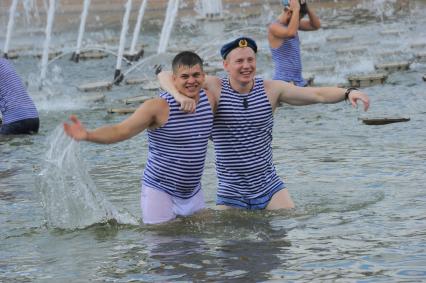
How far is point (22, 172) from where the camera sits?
41.3ft

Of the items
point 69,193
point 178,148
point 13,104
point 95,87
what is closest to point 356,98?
point 178,148

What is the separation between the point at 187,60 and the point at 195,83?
176mm

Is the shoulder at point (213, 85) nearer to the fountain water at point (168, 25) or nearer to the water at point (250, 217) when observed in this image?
the water at point (250, 217)

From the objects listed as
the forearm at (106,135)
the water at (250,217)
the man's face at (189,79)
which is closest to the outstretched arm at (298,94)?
the man's face at (189,79)

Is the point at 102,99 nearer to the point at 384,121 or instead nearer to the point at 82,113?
the point at 82,113

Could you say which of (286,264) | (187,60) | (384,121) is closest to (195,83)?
(187,60)

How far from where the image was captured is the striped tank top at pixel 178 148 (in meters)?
8.51

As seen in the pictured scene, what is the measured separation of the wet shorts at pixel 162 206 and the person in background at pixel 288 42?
652 cm

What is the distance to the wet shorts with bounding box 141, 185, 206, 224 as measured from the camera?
8.70m

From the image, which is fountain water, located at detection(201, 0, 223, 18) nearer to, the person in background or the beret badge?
the person in background

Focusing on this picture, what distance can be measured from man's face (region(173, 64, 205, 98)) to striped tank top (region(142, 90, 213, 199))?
0.11 meters

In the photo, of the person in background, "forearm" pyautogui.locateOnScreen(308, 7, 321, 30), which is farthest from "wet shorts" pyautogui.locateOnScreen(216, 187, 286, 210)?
"forearm" pyautogui.locateOnScreen(308, 7, 321, 30)

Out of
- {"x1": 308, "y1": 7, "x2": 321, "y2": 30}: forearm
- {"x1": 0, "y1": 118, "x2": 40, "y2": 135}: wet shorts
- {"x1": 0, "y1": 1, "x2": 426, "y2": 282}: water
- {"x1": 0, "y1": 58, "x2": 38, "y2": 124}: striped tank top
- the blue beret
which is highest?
{"x1": 308, "y1": 7, "x2": 321, "y2": 30}: forearm

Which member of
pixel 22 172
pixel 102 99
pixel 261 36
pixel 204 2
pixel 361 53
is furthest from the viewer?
pixel 204 2
